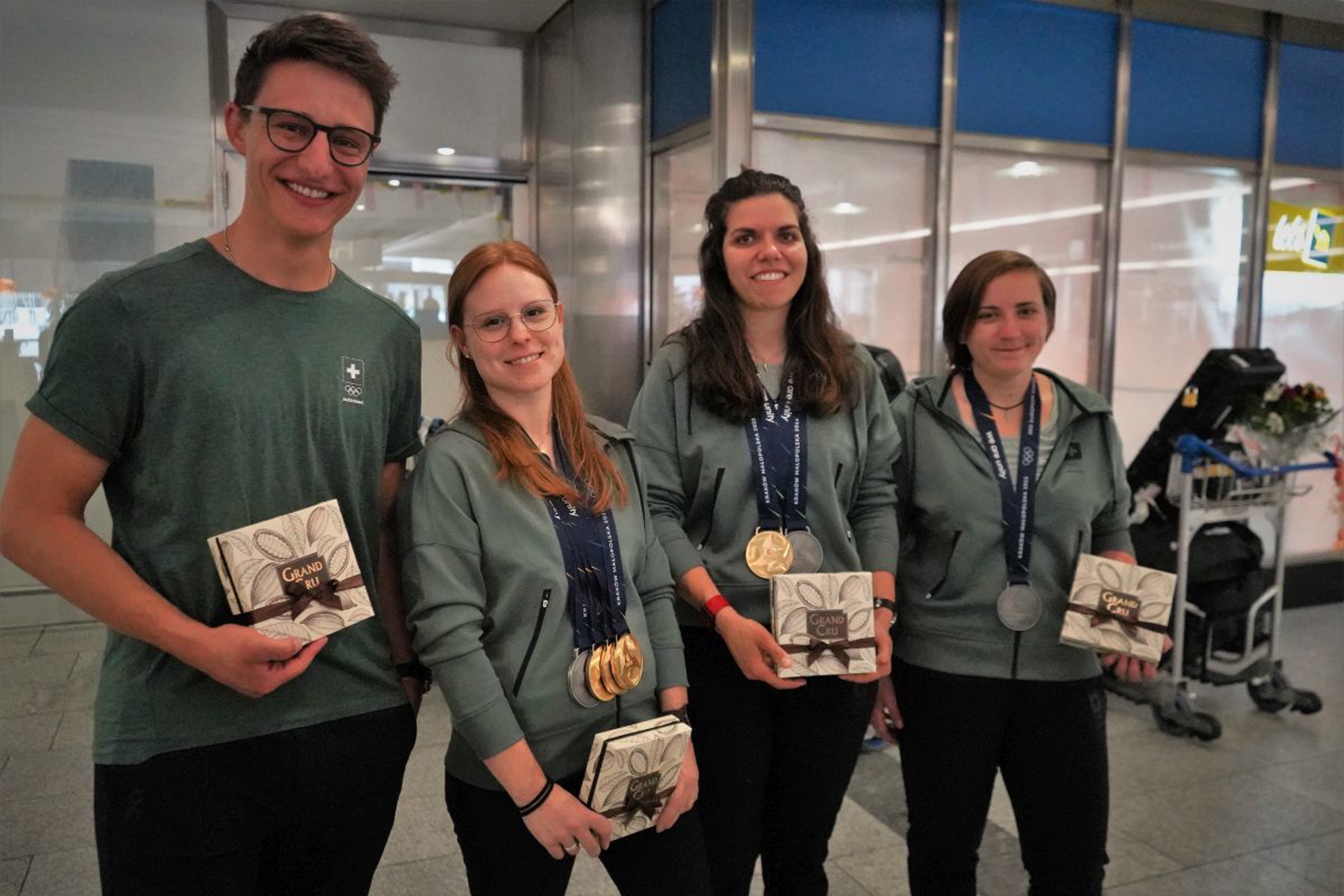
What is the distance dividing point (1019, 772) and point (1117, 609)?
37 cm

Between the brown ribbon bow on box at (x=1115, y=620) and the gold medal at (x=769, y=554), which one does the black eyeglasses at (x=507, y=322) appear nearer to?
the gold medal at (x=769, y=554)

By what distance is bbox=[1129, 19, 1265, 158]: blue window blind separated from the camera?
4.96 meters

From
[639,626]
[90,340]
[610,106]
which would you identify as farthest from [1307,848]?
[610,106]

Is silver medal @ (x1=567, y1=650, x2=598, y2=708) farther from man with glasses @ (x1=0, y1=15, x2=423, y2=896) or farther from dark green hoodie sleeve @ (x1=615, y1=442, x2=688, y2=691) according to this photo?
man with glasses @ (x1=0, y1=15, x2=423, y2=896)

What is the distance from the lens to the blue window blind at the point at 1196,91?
195 inches

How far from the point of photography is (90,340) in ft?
→ 3.82

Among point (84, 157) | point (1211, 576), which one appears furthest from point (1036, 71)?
point (84, 157)

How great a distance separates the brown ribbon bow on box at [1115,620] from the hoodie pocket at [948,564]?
0.77 ft

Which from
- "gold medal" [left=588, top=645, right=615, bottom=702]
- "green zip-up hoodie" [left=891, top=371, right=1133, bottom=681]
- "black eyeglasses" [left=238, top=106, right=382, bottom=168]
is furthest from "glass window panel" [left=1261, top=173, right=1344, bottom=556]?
"black eyeglasses" [left=238, top=106, right=382, bottom=168]

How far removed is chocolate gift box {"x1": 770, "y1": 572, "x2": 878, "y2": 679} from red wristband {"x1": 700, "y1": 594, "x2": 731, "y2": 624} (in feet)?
0.28

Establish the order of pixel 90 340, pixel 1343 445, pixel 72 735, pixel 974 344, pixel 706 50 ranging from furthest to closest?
pixel 1343 445
pixel 706 50
pixel 72 735
pixel 974 344
pixel 90 340

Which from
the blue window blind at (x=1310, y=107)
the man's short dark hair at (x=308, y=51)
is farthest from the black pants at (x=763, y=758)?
the blue window blind at (x=1310, y=107)

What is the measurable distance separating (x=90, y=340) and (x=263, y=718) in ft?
1.70

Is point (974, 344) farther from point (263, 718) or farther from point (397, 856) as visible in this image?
point (397, 856)
